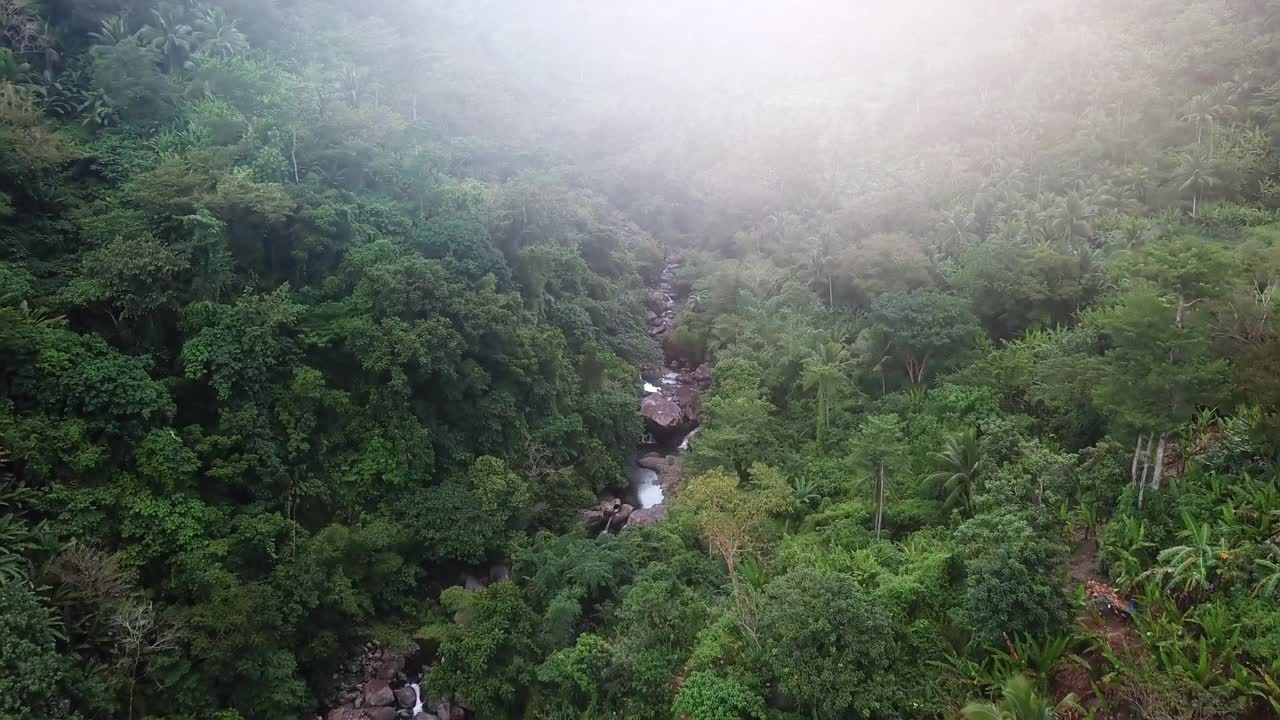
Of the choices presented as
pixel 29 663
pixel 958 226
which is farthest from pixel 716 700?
pixel 958 226

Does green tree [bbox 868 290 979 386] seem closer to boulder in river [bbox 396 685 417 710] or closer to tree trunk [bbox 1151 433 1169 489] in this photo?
tree trunk [bbox 1151 433 1169 489]

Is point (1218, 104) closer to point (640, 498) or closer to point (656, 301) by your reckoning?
point (656, 301)

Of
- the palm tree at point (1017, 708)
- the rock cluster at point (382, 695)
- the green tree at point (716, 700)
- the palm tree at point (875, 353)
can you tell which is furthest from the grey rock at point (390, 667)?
the palm tree at point (875, 353)

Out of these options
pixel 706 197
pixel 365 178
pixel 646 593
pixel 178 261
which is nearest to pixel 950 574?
pixel 646 593

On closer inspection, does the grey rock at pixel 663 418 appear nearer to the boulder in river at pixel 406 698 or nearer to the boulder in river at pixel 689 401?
the boulder in river at pixel 689 401

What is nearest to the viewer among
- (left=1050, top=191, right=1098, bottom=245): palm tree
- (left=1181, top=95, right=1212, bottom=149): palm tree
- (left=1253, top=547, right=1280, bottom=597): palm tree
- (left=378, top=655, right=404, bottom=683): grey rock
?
(left=1253, top=547, right=1280, bottom=597): palm tree

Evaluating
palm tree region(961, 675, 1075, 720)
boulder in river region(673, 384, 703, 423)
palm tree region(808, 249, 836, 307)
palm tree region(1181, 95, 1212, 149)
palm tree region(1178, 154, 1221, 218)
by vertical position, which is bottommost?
boulder in river region(673, 384, 703, 423)

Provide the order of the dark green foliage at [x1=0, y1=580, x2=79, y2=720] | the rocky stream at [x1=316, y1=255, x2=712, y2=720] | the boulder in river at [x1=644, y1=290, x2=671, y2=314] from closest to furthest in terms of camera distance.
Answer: the dark green foliage at [x1=0, y1=580, x2=79, y2=720] → the rocky stream at [x1=316, y1=255, x2=712, y2=720] → the boulder in river at [x1=644, y1=290, x2=671, y2=314]

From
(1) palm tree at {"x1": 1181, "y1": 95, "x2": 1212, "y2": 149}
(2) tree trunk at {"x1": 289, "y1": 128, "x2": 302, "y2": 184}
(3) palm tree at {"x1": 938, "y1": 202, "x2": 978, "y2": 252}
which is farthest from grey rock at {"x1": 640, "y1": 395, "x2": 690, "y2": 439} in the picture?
(1) palm tree at {"x1": 1181, "y1": 95, "x2": 1212, "y2": 149}
